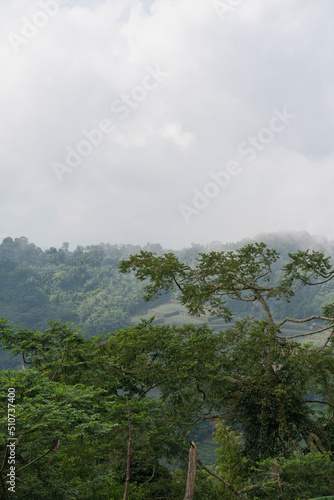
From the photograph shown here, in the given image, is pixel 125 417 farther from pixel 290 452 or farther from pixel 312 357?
pixel 312 357

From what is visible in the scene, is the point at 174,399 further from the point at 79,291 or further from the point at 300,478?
the point at 79,291

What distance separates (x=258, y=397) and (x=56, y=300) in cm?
6599

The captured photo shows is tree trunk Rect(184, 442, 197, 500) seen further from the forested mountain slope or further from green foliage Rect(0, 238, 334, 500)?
the forested mountain slope

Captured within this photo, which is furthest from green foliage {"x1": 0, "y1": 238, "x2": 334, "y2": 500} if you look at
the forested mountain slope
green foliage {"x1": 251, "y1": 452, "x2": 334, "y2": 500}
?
the forested mountain slope

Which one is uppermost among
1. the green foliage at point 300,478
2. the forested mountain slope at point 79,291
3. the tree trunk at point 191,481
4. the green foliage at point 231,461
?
the forested mountain slope at point 79,291

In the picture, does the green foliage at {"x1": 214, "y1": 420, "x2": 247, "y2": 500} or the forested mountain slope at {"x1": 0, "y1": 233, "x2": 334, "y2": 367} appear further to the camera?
the forested mountain slope at {"x1": 0, "y1": 233, "x2": 334, "y2": 367}

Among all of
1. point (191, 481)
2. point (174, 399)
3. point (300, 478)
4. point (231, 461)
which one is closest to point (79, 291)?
point (231, 461)

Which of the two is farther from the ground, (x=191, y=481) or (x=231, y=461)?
(x=191, y=481)

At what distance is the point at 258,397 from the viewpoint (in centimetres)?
821

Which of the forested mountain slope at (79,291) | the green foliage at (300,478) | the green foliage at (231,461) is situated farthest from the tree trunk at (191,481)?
the forested mountain slope at (79,291)

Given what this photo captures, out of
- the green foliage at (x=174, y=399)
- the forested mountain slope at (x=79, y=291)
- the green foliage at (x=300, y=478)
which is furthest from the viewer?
the forested mountain slope at (x=79, y=291)

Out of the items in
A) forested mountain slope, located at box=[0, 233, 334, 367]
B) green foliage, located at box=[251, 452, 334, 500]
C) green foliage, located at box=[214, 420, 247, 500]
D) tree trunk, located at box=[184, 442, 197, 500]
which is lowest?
green foliage, located at box=[214, 420, 247, 500]

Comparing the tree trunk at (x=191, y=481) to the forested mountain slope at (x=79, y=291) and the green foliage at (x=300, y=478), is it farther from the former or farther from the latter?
the forested mountain slope at (x=79, y=291)

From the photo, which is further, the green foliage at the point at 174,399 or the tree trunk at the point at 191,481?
the green foliage at the point at 174,399
